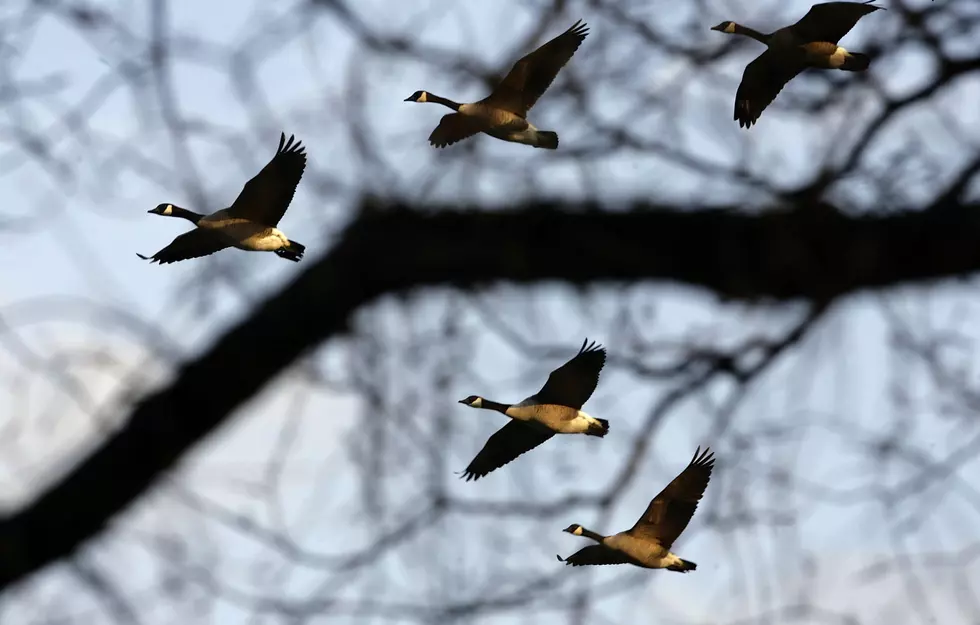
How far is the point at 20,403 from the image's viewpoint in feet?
16.6

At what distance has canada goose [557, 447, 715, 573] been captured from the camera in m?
1.59

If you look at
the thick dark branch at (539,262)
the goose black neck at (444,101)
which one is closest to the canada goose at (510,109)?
the goose black neck at (444,101)

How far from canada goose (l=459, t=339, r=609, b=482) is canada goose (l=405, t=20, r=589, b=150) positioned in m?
0.24

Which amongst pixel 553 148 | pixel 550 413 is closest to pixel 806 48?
pixel 553 148

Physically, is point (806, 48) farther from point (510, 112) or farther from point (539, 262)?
point (539, 262)

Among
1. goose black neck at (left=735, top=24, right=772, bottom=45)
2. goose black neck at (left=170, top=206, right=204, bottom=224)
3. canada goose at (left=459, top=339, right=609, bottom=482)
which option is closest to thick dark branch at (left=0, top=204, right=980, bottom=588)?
canada goose at (left=459, top=339, right=609, bottom=482)

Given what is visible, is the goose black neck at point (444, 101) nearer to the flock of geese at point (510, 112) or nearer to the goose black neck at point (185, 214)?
the flock of geese at point (510, 112)

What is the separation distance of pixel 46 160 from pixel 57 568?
2.37 metres

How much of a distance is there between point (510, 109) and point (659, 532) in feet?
1.61

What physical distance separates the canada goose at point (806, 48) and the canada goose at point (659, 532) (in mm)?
421

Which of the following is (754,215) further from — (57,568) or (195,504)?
(57,568)

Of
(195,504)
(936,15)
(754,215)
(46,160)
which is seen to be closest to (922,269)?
(754,215)

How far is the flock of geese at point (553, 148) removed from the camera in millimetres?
1470

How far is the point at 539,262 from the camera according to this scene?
5867mm
